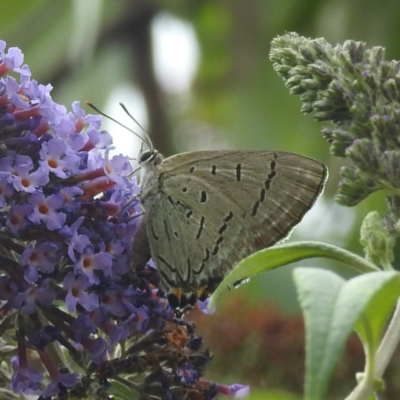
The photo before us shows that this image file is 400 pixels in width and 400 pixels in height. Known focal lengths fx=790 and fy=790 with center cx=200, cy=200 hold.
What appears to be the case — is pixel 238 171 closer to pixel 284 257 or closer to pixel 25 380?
pixel 284 257

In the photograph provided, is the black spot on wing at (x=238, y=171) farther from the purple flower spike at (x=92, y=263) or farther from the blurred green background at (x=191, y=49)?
the blurred green background at (x=191, y=49)

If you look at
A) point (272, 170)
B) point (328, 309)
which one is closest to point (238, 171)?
point (272, 170)

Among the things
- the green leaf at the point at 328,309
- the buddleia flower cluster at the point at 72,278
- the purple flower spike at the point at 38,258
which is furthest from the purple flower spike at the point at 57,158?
the green leaf at the point at 328,309

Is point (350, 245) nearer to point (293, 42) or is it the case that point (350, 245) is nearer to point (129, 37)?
point (129, 37)

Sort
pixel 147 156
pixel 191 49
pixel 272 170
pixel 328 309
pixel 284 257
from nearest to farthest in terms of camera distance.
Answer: pixel 328 309 → pixel 284 257 → pixel 272 170 → pixel 147 156 → pixel 191 49

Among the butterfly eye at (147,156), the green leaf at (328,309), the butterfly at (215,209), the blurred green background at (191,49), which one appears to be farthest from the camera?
the blurred green background at (191,49)

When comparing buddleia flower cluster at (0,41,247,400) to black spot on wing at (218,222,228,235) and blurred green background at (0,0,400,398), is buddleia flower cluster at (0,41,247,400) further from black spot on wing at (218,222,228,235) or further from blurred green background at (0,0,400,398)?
blurred green background at (0,0,400,398)
